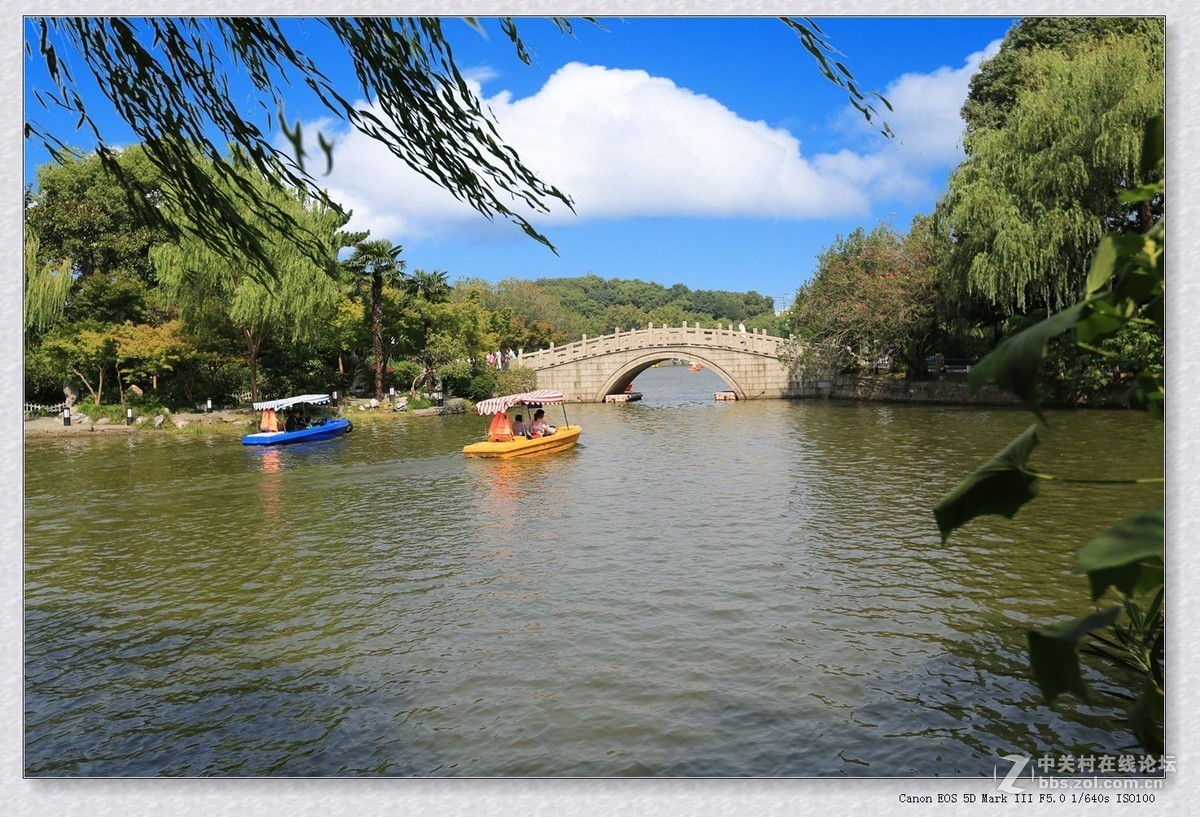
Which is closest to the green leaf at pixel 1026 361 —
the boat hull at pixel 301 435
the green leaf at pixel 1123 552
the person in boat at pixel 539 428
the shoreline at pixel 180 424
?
the green leaf at pixel 1123 552

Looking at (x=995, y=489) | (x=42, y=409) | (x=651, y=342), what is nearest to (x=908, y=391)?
(x=651, y=342)

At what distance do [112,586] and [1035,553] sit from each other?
8.26 meters

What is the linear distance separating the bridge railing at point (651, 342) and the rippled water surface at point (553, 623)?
64.2 feet

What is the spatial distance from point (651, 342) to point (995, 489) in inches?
1293

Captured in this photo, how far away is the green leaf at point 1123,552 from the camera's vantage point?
152cm

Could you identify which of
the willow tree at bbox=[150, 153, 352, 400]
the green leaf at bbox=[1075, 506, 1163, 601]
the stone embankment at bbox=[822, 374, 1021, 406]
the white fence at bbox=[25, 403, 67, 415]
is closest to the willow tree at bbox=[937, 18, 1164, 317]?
the stone embankment at bbox=[822, 374, 1021, 406]

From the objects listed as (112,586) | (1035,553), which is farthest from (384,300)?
(1035,553)

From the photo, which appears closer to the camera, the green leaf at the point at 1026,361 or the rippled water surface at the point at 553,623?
the green leaf at the point at 1026,361

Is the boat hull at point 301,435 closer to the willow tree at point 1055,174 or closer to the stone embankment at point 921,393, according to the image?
the stone embankment at point 921,393

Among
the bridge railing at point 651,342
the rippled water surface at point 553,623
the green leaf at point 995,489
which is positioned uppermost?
the bridge railing at point 651,342

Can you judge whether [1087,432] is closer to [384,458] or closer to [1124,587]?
[384,458]

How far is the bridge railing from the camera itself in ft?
111

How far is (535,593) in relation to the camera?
315 inches

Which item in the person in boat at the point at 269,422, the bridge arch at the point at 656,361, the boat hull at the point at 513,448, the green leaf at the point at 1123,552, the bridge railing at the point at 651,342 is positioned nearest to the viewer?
the green leaf at the point at 1123,552
